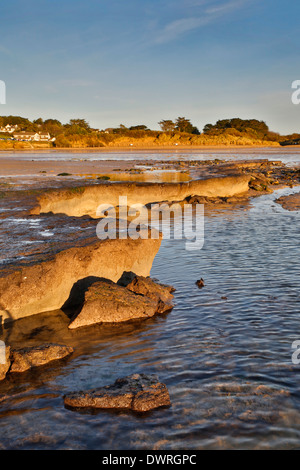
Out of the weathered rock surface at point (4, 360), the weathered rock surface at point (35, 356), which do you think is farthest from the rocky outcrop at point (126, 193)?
the weathered rock surface at point (4, 360)

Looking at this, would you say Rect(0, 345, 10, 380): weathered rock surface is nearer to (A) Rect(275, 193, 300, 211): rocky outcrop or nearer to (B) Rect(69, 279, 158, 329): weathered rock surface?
(B) Rect(69, 279, 158, 329): weathered rock surface

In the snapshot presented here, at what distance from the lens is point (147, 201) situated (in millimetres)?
21297

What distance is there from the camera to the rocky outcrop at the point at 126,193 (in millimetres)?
16750

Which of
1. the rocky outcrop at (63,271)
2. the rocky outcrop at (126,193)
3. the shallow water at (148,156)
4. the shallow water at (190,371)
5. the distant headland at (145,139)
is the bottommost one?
the shallow water at (190,371)

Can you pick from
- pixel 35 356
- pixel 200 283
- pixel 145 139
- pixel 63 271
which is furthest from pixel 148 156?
pixel 35 356

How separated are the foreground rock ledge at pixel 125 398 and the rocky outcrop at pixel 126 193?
8.95 m

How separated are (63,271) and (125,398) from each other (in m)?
3.48

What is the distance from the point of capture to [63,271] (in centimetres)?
809

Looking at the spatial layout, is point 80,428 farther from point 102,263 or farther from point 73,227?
point 73,227

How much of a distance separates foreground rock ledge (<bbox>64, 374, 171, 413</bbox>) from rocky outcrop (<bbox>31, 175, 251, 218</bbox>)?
8946 mm

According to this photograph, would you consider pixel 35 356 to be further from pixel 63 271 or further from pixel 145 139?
pixel 145 139

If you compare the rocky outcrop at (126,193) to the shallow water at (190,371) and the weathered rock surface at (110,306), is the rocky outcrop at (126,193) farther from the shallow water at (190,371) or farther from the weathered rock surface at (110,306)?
the shallow water at (190,371)

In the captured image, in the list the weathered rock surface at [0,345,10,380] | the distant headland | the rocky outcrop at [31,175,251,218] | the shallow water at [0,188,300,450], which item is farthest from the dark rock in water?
the distant headland
